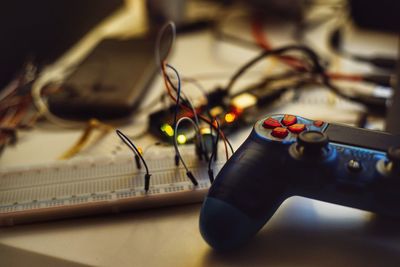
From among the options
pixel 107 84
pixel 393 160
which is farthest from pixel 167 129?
pixel 393 160

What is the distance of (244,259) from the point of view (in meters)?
0.37

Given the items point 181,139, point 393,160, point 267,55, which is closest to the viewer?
point 393,160

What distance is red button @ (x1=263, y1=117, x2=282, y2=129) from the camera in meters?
0.39

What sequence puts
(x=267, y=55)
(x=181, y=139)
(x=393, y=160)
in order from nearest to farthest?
(x=393, y=160) → (x=181, y=139) → (x=267, y=55)

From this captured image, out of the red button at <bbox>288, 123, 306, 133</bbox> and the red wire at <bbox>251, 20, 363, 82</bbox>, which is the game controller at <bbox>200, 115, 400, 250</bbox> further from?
the red wire at <bbox>251, 20, 363, 82</bbox>

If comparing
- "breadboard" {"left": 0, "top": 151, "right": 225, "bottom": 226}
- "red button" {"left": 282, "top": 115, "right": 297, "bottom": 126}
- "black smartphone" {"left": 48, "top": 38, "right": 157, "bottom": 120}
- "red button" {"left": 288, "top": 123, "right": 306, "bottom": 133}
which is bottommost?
"black smartphone" {"left": 48, "top": 38, "right": 157, "bottom": 120}

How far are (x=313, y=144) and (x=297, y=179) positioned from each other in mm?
30

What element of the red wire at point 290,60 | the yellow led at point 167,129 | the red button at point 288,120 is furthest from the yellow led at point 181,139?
the red wire at point 290,60

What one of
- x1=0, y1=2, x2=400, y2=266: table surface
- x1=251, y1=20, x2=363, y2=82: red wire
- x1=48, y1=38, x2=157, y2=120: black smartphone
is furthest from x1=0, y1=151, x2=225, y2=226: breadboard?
x1=251, y1=20, x2=363, y2=82: red wire

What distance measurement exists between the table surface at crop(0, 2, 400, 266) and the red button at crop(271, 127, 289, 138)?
7 cm

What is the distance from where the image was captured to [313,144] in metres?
0.36

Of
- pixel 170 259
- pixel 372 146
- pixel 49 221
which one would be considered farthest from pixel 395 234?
pixel 49 221

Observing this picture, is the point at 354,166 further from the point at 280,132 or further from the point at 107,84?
the point at 107,84

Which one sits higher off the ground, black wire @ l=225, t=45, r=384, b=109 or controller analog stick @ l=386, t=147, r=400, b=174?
controller analog stick @ l=386, t=147, r=400, b=174
